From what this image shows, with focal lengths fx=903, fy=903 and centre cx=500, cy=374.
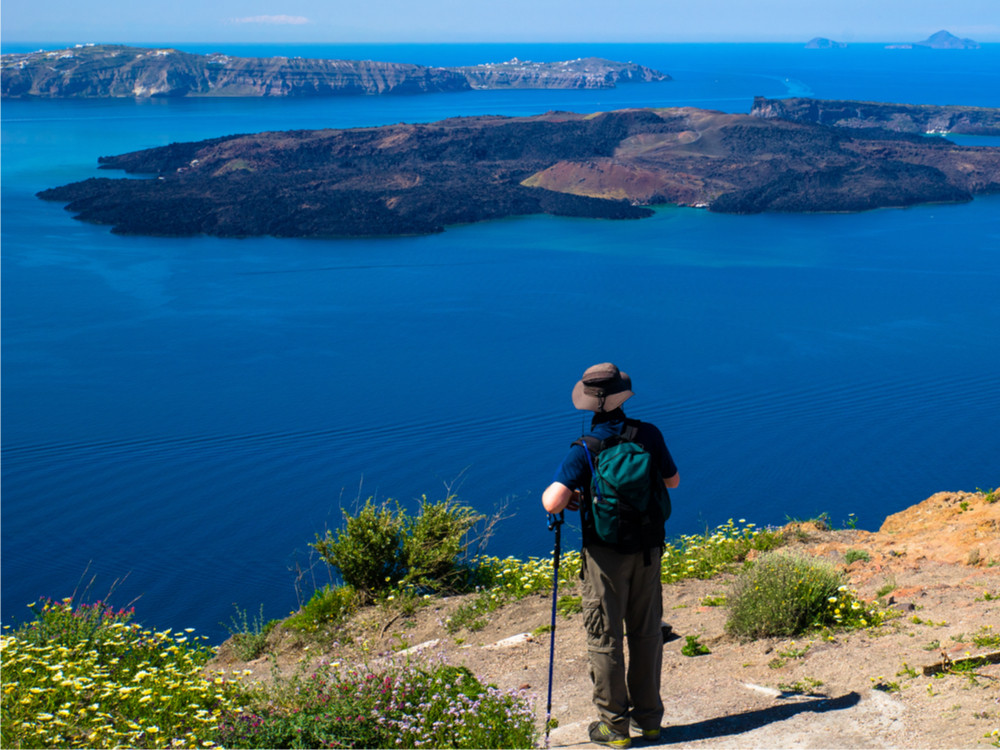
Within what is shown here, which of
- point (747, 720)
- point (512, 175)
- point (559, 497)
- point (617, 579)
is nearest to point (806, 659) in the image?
point (747, 720)

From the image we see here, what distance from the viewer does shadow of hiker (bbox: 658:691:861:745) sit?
3.46 m

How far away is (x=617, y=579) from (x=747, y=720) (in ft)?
2.71

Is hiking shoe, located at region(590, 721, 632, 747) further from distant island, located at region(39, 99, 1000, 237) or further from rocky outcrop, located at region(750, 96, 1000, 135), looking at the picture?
rocky outcrop, located at region(750, 96, 1000, 135)

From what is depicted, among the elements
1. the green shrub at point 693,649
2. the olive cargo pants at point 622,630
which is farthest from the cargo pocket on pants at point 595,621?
the green shrub at point 693,649

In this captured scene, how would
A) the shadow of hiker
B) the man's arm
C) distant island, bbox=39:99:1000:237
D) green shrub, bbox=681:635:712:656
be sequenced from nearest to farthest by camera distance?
1. the man's arm
2. the shadow of hiker
3. green shrub, bbox=681:635:712:656
4. distant island, bbox=39:99:1000:237

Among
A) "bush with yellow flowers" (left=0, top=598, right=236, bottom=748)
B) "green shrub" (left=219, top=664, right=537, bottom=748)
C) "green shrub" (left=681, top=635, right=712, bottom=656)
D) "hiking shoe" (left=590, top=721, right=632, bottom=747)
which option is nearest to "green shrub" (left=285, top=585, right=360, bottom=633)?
A: "bush with yellow flowers" (left=0, top=598, right=236, bottom=748)

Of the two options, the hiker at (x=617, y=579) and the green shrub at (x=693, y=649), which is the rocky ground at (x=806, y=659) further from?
the hiker at (x=617, y=579)

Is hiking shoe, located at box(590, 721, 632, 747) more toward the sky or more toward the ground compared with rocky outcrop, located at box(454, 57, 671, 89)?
more toward the ground

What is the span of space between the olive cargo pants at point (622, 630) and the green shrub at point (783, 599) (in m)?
1.28

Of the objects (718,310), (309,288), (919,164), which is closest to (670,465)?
(718,310)

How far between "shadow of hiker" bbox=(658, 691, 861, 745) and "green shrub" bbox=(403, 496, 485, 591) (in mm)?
2922

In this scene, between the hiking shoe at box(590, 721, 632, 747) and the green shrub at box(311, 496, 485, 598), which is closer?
the hiking shoe at box(590, 721, 632, 747)

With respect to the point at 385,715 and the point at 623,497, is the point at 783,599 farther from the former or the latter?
the point at 385,715

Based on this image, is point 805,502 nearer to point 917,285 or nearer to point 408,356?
point 408,356
